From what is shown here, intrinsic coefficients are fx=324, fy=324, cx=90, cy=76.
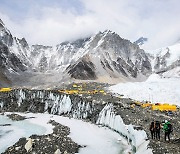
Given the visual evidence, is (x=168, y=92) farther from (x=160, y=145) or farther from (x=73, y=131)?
(x=160, y=145)

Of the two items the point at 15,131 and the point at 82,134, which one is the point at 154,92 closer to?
the point at 82,134

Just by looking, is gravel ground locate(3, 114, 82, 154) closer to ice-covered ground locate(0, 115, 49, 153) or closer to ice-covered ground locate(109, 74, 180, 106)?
ice-covered ground locate(0, 115, 49, 153)

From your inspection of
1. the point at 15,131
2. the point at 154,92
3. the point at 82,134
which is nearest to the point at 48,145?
the point at 82,134

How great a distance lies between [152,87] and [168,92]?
289 inches

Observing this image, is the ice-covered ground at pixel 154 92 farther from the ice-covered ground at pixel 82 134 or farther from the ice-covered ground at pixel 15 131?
the ice-covered ground at pixel 15 131

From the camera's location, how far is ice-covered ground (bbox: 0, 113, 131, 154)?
37.2 metres

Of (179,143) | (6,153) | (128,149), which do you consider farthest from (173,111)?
(6,153)

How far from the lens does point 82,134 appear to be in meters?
45.6

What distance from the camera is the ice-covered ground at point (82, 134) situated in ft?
122

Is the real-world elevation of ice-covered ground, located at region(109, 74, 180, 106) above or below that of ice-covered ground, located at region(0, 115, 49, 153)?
above

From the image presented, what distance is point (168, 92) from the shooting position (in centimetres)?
6825

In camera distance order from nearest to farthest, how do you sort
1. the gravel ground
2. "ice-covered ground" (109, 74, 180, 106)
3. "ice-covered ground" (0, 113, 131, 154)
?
the gravel ground
"ice-covered ground" (0, 113, 131, 154)
"ice-covered ground" (109, 74, 180, 106)

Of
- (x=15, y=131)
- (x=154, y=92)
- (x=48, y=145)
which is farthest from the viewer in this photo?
(x=154, y=92)

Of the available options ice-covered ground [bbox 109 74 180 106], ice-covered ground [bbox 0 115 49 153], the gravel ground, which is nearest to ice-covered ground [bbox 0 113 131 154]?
ice-covered ground [bbox 0 115 49 153]
